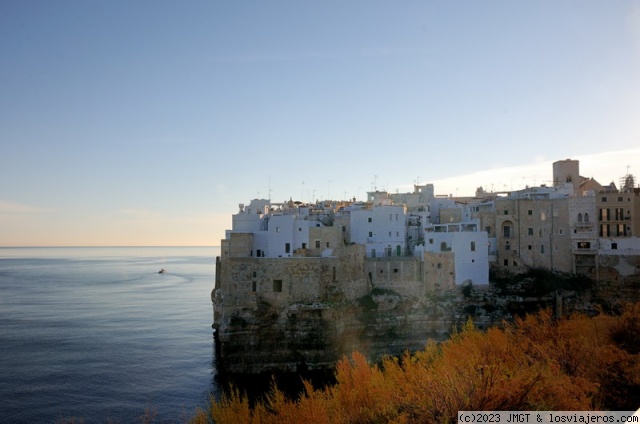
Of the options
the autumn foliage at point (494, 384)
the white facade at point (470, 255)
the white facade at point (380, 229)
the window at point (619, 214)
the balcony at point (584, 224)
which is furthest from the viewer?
the white facade at point (380, 229)

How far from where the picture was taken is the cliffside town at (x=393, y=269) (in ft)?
103

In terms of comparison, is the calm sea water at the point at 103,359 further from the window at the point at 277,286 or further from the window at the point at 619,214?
the window at the point at 619,214

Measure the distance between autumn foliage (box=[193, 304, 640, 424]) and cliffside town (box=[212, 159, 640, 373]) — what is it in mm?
6770

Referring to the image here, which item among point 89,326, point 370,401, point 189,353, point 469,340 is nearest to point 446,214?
point 469,340

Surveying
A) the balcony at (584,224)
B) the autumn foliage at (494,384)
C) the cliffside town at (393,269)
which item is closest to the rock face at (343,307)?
the cliffside town at (393,269)

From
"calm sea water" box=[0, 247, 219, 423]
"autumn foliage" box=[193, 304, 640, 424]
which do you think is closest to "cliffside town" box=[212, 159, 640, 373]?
"calm sea water" box=[0, 247, 219, 423]

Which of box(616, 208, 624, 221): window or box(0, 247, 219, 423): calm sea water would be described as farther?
box(616, 208, 624, 221): window

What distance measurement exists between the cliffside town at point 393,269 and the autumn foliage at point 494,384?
6.77 m

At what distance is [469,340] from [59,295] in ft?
235

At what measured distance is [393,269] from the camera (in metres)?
36.8

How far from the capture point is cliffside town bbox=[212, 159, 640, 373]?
103 feet

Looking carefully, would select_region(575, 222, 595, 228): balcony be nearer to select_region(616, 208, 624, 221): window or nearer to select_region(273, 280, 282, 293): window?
select_region(616, 208, 624, 221): window

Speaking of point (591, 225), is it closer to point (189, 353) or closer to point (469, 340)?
point (469, 340)

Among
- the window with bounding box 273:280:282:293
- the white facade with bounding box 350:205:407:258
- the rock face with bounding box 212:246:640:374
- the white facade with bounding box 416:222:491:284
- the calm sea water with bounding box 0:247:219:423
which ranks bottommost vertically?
the calm sea water with bounding box 0:247:219:423
